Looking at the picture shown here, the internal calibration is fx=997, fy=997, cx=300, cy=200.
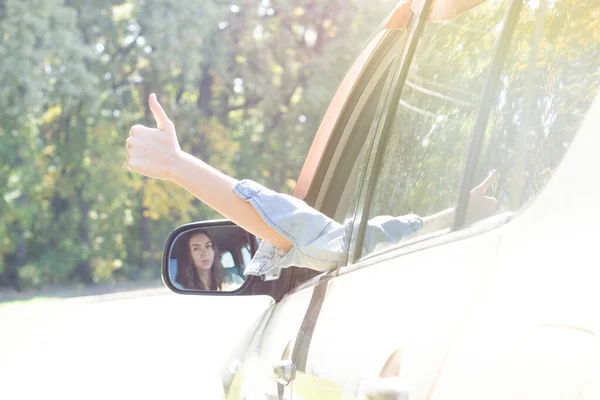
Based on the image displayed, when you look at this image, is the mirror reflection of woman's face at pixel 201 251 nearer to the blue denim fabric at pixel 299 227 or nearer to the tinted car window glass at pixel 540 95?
the blue denim fabric at pixel 299 227

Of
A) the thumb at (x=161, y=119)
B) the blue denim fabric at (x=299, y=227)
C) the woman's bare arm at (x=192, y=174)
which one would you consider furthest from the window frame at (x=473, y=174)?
the thumb at (x=161, y=119)

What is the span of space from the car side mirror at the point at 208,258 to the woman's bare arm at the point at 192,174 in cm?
72

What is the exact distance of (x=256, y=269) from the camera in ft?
7.73

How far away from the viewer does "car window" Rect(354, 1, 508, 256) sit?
1.55 m

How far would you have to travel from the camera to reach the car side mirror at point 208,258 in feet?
9.71

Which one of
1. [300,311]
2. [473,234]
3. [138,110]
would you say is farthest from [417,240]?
[138,110]

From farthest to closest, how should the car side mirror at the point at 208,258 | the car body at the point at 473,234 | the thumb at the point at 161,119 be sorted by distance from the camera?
the car side mirror at the point at 208,258 < the thumb at the point at 161,119 < the car body at the point at 473,234

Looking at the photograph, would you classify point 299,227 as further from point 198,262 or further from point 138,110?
point 138,110

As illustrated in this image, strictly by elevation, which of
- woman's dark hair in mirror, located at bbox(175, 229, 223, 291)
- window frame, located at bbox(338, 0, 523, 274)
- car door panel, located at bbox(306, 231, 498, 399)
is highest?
window frame, located at bbox(338, 0, 523, 274)

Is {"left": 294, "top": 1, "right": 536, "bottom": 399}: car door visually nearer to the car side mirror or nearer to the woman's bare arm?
the woman's bare arm

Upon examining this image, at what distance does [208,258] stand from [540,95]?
1.86 metres

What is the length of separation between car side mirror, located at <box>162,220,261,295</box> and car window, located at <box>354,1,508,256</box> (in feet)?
3.31

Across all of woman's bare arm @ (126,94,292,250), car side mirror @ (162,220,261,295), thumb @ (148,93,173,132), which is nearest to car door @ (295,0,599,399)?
woman's bare arm @ (126,94,292,250)

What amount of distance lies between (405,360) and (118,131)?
24.8 metres
